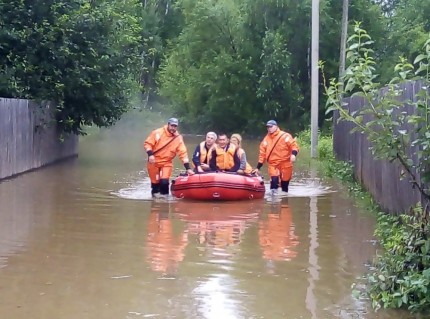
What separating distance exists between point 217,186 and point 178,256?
5691 millimetres

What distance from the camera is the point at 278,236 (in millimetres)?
11734

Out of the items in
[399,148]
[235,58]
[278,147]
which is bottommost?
[278,147]

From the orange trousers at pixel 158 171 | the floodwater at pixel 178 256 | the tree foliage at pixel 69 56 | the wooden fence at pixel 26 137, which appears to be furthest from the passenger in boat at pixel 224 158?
the tree foliage at pixel 69 56

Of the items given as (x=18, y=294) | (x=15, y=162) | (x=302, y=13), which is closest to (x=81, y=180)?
Result: (x=15, y=162)

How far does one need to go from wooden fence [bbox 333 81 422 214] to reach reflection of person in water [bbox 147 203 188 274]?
2781mm

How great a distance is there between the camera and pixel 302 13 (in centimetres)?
4797

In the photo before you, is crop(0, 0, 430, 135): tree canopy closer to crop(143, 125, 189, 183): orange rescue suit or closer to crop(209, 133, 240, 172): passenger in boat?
→ crop(143, 125, 189, 183): orange rescue suit

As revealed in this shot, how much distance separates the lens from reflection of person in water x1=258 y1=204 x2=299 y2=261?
1027 cm

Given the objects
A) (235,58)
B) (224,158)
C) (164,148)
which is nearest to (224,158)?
(224,158)

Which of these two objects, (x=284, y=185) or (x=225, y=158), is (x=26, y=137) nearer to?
(x=225, y=158)

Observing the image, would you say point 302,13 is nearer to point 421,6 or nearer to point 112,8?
point 421,6

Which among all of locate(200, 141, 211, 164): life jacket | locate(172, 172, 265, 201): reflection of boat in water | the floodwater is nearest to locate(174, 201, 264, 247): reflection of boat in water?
the floodwater

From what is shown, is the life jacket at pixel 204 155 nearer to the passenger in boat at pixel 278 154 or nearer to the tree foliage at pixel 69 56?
the passenger in boat at pixel 278 154

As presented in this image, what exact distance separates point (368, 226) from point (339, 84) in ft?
16.7
